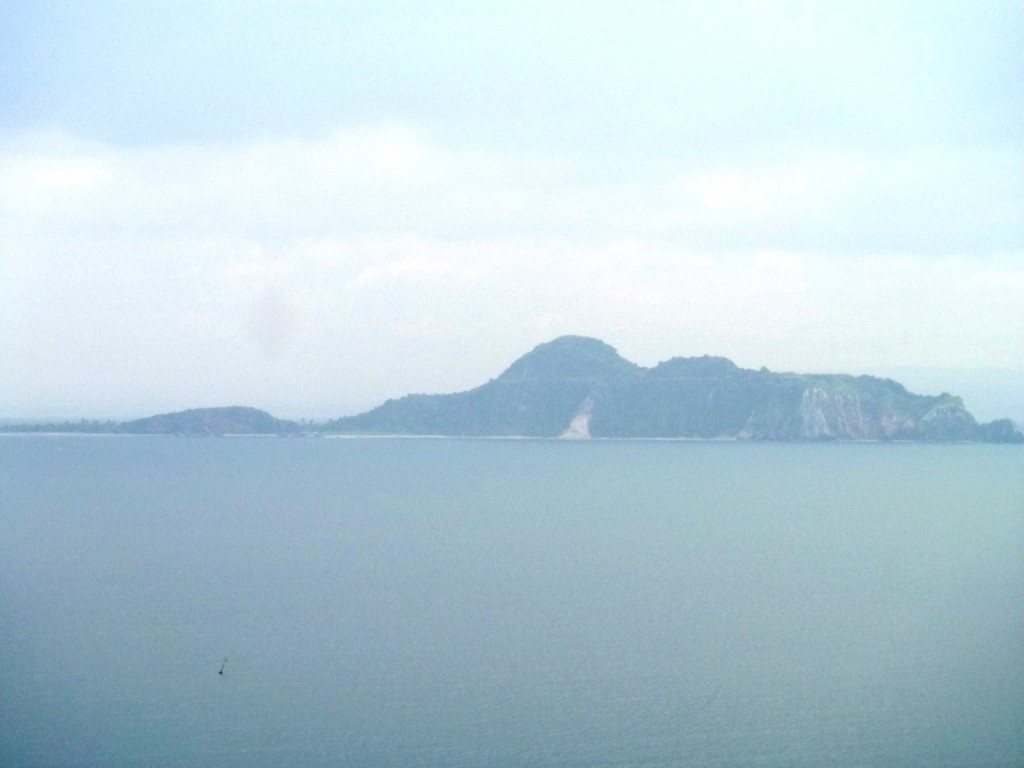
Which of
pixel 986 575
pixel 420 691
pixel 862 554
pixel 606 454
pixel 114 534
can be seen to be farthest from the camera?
pixel 606 454

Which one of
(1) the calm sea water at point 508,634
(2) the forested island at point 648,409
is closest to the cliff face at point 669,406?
(2) the forested island at point 648,409

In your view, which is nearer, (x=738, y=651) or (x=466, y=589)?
(x=738, y=651)

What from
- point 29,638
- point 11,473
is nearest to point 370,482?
point 11,473

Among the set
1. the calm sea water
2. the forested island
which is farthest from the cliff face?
the calm sea water

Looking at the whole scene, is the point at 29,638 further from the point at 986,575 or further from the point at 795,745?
the point at 986,575

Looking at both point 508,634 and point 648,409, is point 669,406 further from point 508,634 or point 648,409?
point 508,634

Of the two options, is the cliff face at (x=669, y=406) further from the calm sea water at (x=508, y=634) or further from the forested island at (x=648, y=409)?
the calm sea water at (x=508, y=634)

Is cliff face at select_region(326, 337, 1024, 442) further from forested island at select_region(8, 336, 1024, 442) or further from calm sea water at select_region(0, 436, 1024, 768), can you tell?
calm sea water at select_region(0, 436, 1024, 768)
